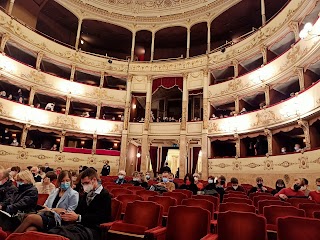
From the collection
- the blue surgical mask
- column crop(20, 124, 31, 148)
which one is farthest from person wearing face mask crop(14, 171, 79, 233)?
column crop(20, 124, 31, 148)

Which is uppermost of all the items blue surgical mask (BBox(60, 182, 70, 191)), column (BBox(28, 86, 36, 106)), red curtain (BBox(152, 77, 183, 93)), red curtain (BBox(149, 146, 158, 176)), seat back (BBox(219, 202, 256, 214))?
red curtain (BBox(152, 77, 183, 93))

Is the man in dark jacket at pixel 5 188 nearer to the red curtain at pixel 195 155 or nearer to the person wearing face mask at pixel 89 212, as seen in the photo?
the person wearing face mask at pixel 89 212

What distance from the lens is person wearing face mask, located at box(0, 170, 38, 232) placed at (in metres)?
2.94

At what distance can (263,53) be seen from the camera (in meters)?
12.1

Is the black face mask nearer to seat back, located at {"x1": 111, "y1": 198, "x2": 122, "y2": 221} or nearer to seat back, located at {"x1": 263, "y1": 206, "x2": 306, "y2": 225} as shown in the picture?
seat back, located at {"x1": 263, "y1": 206, "x2": 306, "y2": 225}

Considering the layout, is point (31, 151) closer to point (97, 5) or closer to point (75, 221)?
point (97, 5)

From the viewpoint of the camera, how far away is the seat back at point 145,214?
11.0 ft

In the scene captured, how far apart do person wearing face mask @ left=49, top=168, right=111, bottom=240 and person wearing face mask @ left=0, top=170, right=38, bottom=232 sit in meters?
0.75

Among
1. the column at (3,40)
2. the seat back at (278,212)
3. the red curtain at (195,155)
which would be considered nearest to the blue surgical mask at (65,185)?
the seat back at (278,212)

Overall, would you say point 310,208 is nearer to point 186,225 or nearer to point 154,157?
point 186,225

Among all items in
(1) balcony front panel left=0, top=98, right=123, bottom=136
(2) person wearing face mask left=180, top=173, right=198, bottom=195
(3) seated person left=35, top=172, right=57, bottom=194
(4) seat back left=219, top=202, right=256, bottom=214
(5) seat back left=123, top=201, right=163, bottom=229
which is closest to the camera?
(5) seat back left=123, top=201, right=163, bottom=229

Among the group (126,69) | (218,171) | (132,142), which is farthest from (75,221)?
(126,69)

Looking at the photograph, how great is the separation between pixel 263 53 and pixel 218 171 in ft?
20.9

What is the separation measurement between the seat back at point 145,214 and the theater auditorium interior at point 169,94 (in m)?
0.91
